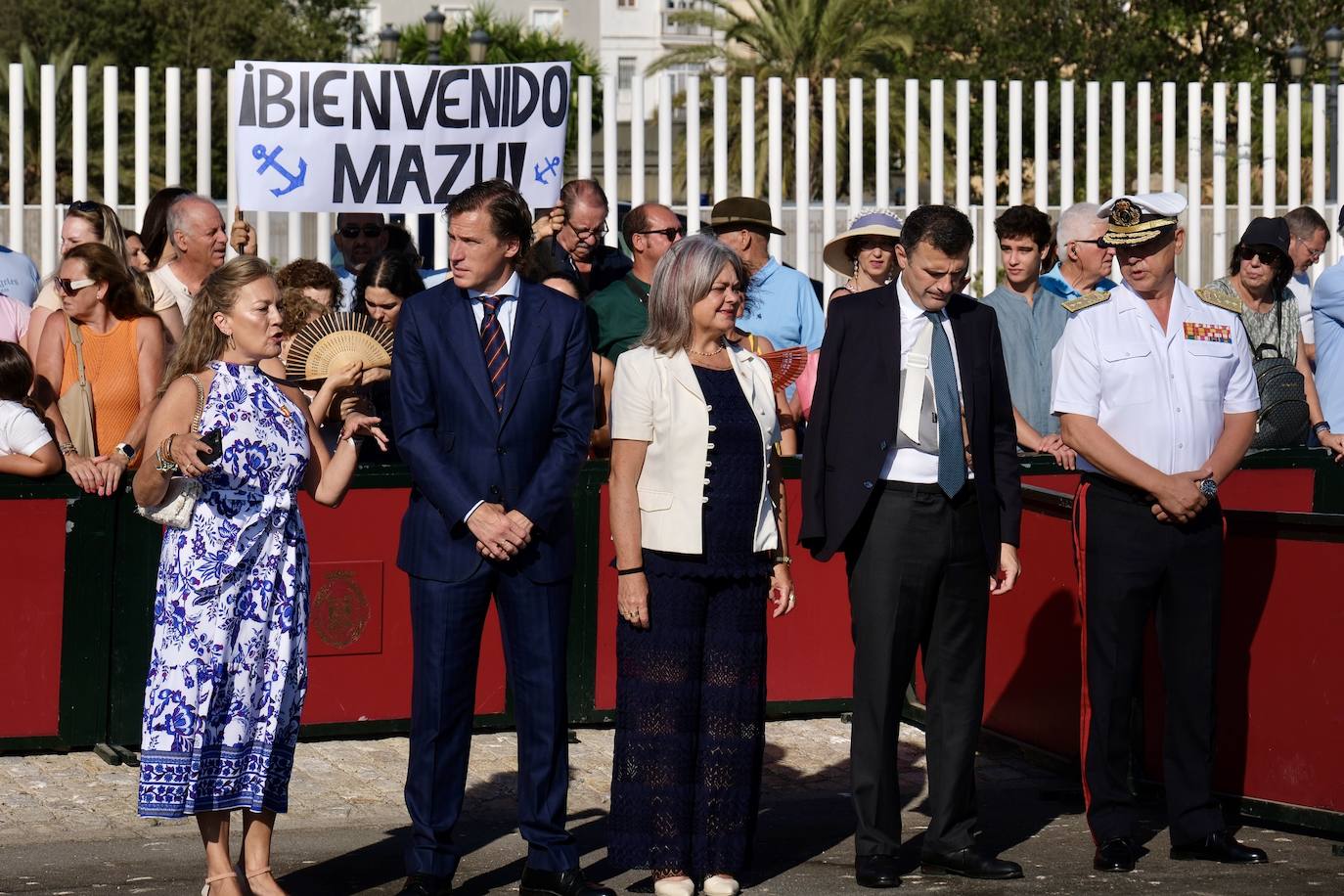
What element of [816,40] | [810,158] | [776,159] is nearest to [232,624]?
[776,159]

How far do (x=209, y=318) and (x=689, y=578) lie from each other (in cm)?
166

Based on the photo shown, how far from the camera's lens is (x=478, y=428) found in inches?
249

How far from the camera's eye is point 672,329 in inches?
254

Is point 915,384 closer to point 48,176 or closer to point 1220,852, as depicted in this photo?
point 1220,852

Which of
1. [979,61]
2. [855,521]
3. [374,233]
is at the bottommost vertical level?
[855,521]

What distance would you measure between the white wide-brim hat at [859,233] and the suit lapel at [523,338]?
9.65ft

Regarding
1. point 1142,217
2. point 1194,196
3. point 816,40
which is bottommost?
point 1142,217

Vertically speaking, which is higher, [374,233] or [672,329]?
[374,233]

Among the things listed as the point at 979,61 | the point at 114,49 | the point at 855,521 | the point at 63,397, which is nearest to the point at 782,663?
the point at 855,521

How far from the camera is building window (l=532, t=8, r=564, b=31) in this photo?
86.2 meters

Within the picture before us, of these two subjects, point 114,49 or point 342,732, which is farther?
point 114,49

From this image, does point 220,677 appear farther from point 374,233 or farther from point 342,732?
point 374,233

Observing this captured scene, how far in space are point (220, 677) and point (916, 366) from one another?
7.96 feet

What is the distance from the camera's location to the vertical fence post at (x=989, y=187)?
48.5 ft
